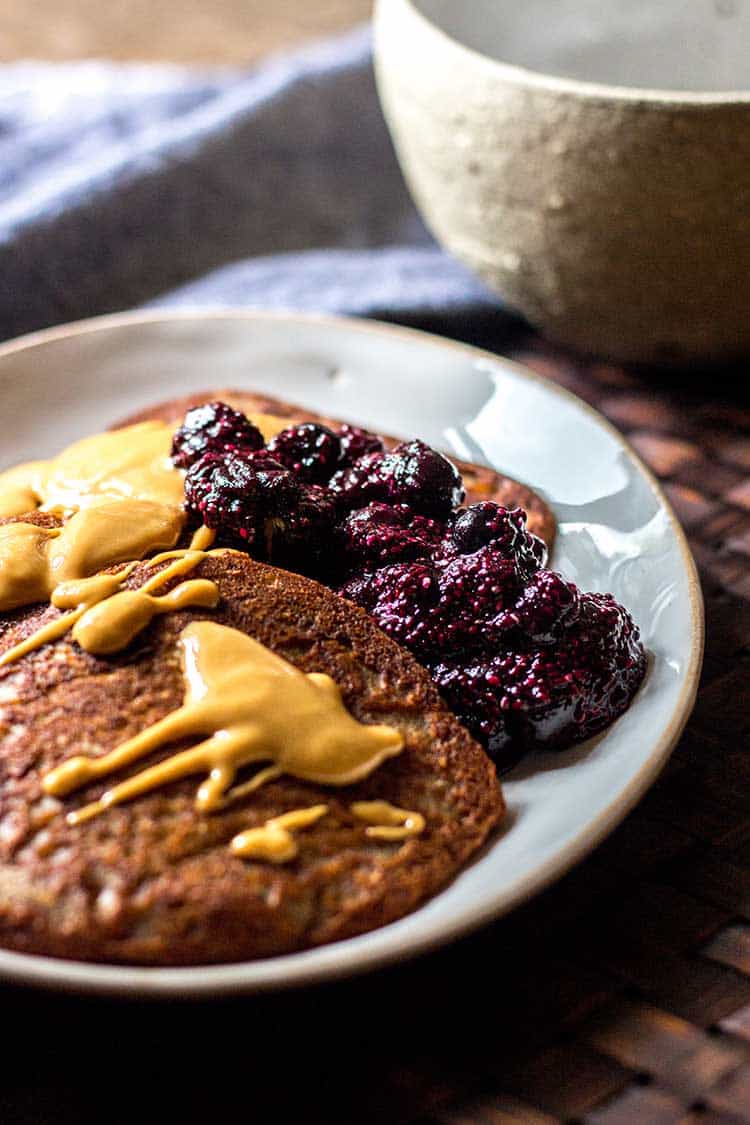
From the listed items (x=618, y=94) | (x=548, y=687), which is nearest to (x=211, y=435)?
(x=548, y=687)

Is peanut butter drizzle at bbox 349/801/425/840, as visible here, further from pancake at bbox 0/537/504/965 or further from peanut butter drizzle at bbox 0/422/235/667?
peanut butter drizzle at bbox 0/422/235/667

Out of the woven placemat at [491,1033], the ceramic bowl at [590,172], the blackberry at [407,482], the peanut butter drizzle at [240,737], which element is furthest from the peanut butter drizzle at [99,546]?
the ceramic bowl at [590,172]

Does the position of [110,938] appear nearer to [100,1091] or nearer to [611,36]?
[100,1091]

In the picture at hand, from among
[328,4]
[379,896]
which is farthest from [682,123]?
[328,4]

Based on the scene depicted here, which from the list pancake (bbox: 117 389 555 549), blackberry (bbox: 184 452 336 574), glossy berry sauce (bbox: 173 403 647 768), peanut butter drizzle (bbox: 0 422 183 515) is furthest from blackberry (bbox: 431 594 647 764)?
peanut butter drizzle (bbox: 0 422 183 515)

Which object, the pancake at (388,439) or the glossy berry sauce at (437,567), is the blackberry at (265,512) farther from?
the pancake at (388,439)
